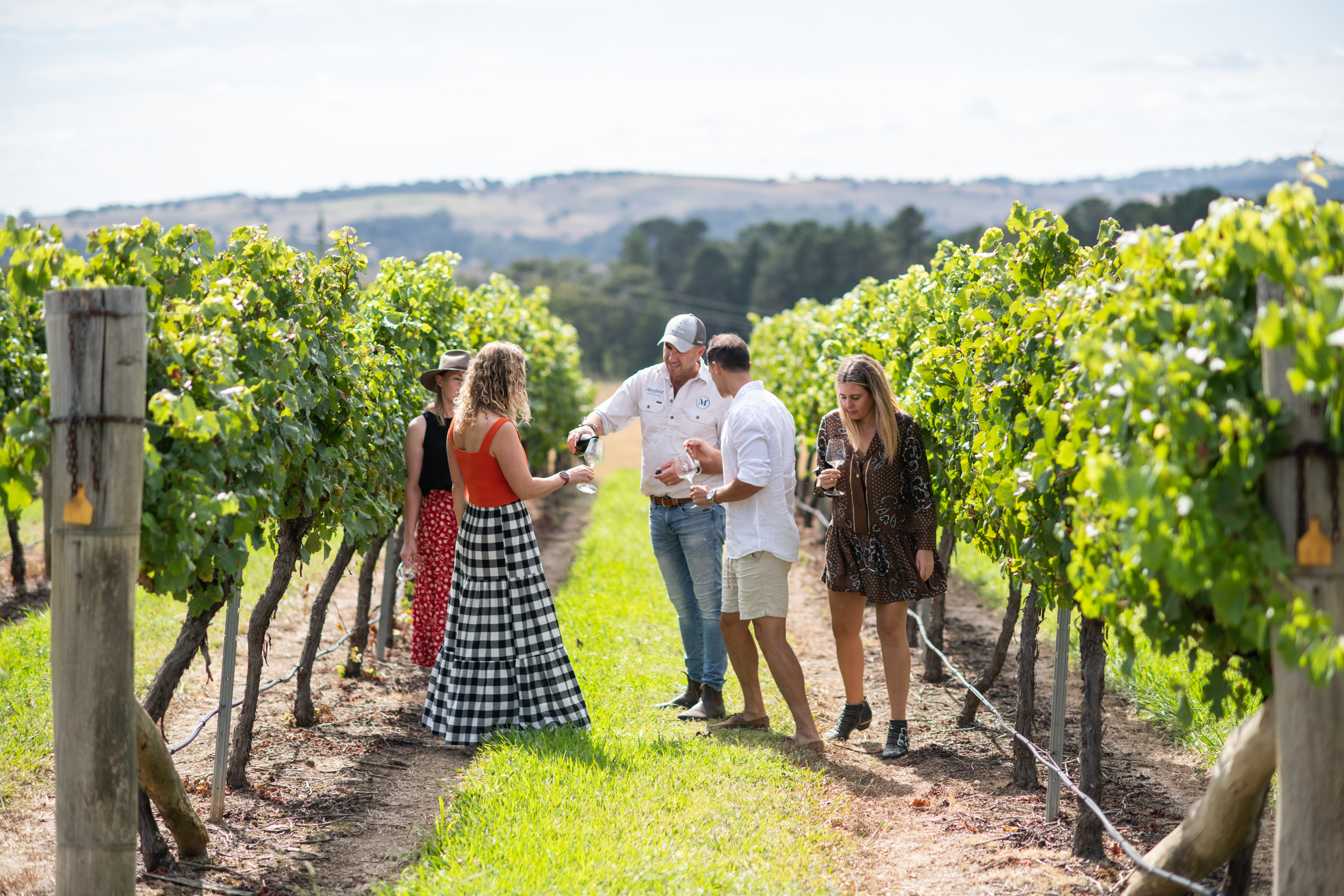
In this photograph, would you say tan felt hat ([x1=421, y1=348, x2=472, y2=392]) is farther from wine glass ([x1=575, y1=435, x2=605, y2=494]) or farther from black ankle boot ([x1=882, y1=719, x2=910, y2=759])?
black ankle boot ([x1=882, y1=719, x2=910, y2=759])

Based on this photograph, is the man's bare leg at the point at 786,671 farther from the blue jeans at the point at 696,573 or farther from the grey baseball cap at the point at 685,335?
the grey baseball cap at the point at 685,335

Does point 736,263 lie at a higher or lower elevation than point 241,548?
higher

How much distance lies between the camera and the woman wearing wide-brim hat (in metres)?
6.20

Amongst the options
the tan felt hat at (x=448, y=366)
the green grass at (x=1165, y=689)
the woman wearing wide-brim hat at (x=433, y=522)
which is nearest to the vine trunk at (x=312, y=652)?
the woman wearing wide-brim hat at (x=433, y=522)

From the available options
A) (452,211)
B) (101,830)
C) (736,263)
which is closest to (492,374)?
(101,830)

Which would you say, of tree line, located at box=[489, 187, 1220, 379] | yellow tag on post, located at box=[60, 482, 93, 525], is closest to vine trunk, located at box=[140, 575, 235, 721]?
yellow tag on post, located at box=[60, 482, 93, 525]

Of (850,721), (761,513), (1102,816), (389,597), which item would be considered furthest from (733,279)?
(1102,816)

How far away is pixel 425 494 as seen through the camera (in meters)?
6.31

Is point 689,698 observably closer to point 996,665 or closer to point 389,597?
point 996,665

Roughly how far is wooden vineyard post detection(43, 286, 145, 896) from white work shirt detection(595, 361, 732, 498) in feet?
10.4

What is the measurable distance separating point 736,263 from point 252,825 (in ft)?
256

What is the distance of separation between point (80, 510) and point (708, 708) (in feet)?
12.7

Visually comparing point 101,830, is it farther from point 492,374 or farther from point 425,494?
point 425,494

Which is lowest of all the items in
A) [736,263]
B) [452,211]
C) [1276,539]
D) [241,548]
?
[241,548]
